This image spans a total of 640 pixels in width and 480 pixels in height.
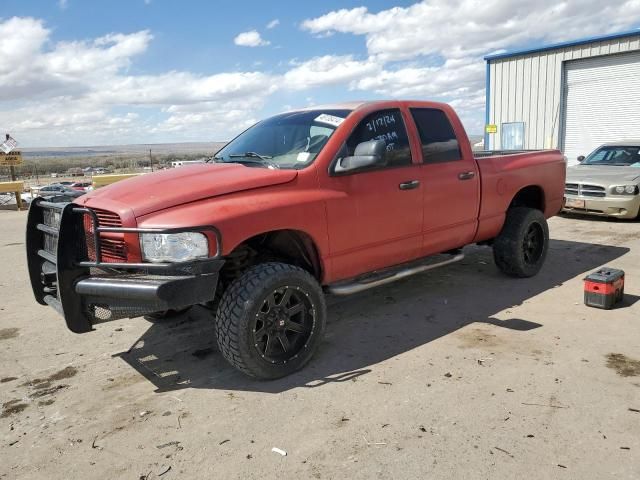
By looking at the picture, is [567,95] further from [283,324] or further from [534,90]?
[283,324]

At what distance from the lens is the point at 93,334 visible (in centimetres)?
466

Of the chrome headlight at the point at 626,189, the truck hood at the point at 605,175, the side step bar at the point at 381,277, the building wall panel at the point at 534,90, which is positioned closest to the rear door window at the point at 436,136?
the side step bar at the point at 381,277

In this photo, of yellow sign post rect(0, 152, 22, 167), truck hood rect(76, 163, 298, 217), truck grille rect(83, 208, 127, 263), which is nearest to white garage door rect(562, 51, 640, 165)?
truck hood rect(76, 163, 298, 217)

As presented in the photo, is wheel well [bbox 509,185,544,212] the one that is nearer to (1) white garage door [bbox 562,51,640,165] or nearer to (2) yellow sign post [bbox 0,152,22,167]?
(1) white garage door [bbox 562,51,640,165]

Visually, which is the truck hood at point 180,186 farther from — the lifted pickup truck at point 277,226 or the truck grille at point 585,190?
the truck grille at point 585,190

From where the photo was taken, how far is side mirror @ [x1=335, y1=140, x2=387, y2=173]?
387 centimetres

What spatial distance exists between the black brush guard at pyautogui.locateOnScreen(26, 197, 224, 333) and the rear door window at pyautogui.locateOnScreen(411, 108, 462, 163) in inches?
89.8

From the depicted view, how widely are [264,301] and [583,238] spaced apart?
6484mm

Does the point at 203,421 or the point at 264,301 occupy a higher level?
the point at 264,301

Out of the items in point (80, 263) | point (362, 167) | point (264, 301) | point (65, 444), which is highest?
point (362, 167)

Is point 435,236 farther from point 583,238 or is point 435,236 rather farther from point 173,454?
point 583,238

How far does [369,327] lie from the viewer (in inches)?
179

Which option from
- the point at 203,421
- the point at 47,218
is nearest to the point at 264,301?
the point at 203,421

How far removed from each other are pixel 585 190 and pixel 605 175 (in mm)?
447
